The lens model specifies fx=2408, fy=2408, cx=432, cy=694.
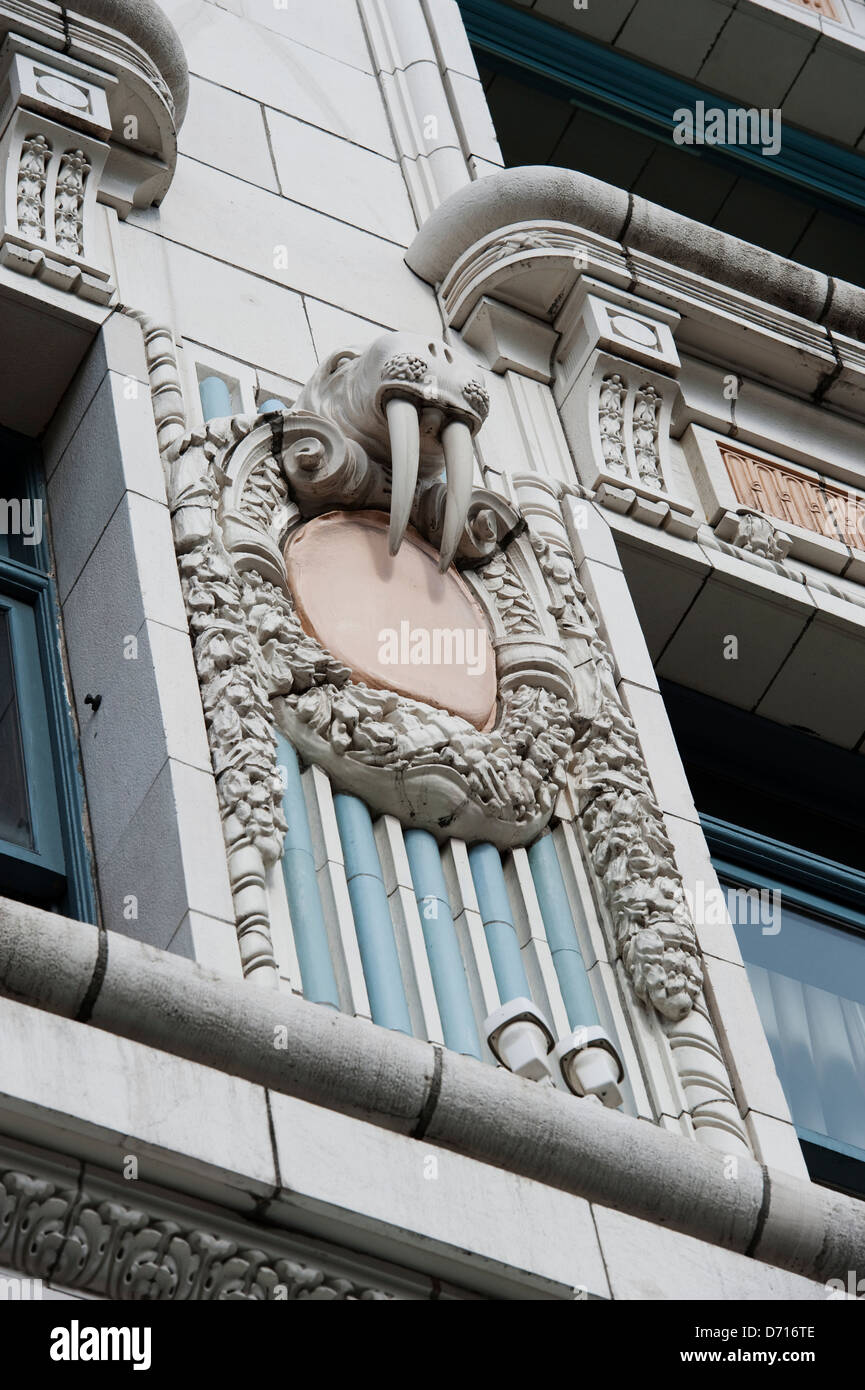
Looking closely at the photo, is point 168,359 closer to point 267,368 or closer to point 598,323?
point 267,368

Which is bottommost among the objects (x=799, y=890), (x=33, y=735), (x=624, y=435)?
(x=33, y=735)

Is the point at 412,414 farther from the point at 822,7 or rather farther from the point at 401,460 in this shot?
the point at 822,7

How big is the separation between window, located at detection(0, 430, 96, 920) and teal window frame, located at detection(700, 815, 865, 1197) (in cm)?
328

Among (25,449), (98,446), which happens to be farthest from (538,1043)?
(25,449)

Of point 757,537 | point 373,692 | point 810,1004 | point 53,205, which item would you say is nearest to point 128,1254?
point 373,692

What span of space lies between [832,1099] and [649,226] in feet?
15.1

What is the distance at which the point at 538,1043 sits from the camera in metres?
7.56

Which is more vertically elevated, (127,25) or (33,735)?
(127,25)

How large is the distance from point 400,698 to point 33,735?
1328 mm

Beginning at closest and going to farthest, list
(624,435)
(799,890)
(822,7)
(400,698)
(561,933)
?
1. (561,933)
2. (400,698)
3. (799,890)
4. (624,435)
5. (822,7)

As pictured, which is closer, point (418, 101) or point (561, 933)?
point (561, 933)

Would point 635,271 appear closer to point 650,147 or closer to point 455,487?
point 455,487

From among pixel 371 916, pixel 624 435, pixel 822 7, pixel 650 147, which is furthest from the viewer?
pixel 822 7

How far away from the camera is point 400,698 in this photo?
8617mm
